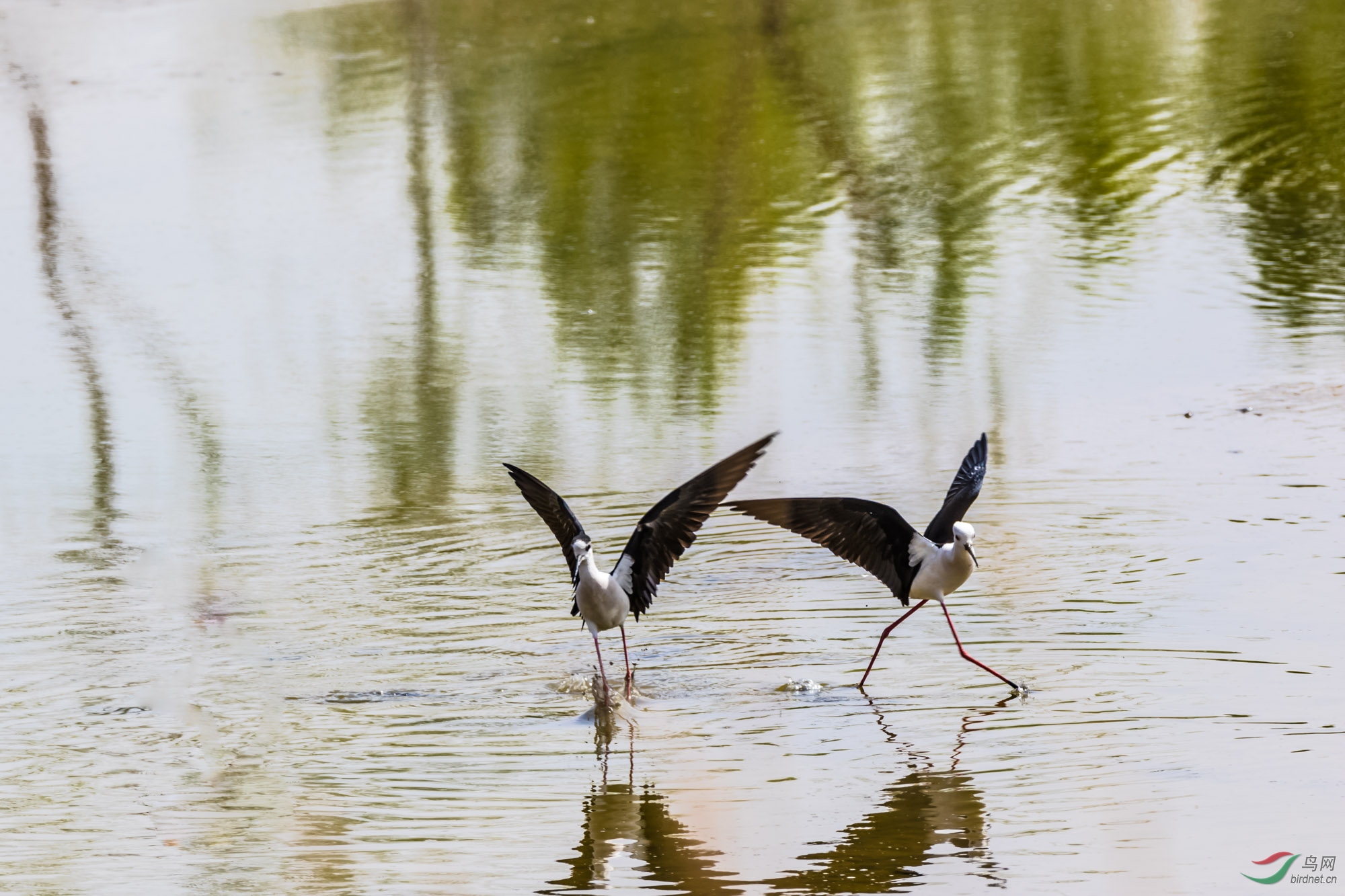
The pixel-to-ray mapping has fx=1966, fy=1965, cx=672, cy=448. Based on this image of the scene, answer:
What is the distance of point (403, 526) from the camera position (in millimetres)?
9758

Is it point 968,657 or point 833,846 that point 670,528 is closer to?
point 968,657

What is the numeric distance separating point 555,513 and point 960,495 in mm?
1669

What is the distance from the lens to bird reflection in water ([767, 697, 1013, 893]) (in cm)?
599

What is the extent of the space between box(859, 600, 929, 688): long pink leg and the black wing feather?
1166mm

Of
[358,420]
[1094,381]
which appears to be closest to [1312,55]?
[1094,381]

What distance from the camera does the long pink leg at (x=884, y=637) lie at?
7586mm

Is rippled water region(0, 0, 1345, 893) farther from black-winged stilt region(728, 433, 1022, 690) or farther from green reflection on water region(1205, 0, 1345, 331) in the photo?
black-winged stilt region(728, 433, 1022, 690)

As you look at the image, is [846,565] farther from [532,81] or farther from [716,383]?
[532,81]

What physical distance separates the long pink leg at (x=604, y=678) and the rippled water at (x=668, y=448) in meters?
0.10

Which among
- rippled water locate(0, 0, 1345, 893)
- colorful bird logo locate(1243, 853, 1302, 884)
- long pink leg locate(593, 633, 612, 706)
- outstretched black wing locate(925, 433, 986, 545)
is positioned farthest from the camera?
outstretched black wing locate(925, 433, 986, 545)

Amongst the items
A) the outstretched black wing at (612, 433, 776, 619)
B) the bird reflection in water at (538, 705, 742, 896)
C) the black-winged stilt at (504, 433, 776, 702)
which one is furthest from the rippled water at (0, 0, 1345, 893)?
the outstretched black wing at (612, 433, 776, 619)

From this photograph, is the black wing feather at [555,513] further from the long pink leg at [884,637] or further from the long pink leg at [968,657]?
the long pink leg at [968,657]

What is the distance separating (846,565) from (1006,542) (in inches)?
30.8

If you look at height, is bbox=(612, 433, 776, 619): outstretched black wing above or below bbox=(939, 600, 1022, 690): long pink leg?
above
